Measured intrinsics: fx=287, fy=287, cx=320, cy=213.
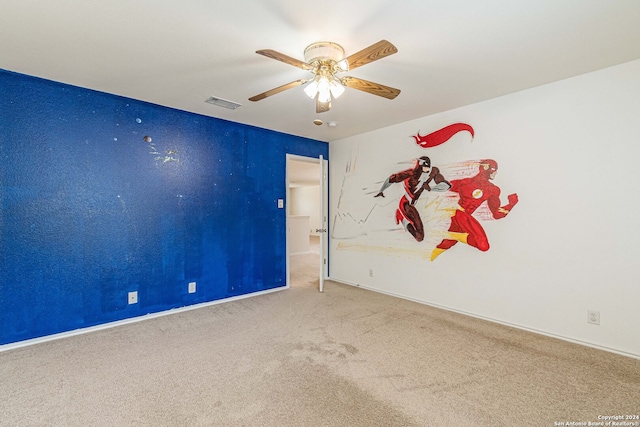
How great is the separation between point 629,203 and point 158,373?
4104mm

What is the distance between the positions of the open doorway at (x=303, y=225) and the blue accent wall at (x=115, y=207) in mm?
785

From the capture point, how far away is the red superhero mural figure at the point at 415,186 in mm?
3727

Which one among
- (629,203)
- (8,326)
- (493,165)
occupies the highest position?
(493,165)

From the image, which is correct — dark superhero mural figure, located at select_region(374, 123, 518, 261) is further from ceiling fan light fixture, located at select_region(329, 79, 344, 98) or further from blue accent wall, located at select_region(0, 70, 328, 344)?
blue accent wall, located at select_region(0, 70, 328, 344)

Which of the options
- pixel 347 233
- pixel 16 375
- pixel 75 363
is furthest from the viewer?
pixel 347 233

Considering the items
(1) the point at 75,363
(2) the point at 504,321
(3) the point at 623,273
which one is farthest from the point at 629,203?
(1) the point at 75,363

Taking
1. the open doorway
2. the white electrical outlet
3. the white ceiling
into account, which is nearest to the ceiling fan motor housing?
the white ceiling

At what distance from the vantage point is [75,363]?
2.35 meters

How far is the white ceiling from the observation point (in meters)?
1.78

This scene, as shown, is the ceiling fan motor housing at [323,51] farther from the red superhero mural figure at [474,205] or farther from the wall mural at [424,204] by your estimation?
the red superhero mural figure at [474,205]

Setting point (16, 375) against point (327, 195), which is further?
point (327, 195)

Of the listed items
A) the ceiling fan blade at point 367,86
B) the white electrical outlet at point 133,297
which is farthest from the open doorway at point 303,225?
the ceiling fan blade at point 367,86

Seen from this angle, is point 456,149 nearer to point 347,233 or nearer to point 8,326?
point 347,233

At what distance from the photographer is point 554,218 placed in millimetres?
2818
